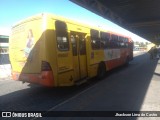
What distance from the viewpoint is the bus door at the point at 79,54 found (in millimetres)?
10820

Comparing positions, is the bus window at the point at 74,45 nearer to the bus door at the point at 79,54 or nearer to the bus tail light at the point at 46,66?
the bus door at the point at 79,54

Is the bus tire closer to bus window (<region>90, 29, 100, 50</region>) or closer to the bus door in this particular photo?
bus window (<region>90, 29, 100, 50</region>)

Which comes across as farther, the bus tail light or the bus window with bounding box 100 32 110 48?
the bus window with bounding box 100 32 110 48

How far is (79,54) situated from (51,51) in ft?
8.39

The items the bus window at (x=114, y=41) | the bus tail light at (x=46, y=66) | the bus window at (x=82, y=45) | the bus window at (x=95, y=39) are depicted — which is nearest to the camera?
the bus tail light at (x=46, y=66)

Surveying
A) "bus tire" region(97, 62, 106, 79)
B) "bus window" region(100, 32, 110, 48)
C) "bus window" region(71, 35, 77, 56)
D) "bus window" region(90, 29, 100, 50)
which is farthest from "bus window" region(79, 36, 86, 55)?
"bus window" region(100, 32, 110, 48)

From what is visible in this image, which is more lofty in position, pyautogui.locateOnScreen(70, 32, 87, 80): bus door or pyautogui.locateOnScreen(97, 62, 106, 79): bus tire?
pyautogui.locateOnScreen(70, 32, 87, 80): bus door

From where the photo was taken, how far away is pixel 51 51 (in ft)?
29.6

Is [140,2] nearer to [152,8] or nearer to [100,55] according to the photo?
[152,8]

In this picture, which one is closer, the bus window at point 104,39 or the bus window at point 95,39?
the bus window at point 95,39

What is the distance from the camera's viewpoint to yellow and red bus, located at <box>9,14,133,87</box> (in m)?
9.00

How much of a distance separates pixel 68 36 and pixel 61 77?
1876 millimetres

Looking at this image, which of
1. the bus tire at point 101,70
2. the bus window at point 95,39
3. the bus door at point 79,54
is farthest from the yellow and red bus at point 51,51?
the bus tire at point 101,70

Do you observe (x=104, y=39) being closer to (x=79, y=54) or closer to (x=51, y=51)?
(x=79, y=54)
